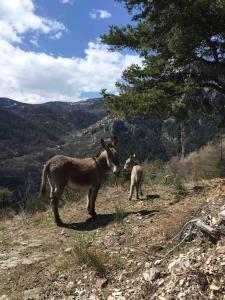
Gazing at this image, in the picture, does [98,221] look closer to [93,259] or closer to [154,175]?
[93,259]

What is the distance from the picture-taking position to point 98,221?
11.4 m

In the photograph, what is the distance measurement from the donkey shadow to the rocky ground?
0.11 ft

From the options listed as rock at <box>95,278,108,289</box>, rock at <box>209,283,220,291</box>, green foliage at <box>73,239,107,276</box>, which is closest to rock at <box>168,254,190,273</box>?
rock at <box>209,283,220,291</box>

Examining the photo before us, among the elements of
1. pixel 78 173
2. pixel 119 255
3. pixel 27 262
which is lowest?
pixel 27 262

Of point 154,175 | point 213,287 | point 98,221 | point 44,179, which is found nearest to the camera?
point 213,287

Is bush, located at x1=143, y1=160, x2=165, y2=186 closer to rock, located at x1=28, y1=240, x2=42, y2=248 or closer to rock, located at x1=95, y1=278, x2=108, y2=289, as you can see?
rock, located at x1=28, y1=240, x2=42, y2=248

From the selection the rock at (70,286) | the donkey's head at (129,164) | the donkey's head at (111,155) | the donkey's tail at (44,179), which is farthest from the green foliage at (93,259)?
the donkey's head at (129,164)

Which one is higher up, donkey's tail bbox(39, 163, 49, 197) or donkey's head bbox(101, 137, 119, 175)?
donkey's head bbox(101, 137, 119, 175)

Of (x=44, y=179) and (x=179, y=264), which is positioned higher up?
(x=44, y=179)

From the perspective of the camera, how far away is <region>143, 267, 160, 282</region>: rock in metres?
6.29

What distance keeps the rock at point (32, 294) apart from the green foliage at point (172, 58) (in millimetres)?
6343

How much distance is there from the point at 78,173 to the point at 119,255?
4.42 m

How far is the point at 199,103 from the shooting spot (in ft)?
46.4

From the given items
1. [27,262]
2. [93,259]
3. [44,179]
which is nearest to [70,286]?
[93,259]
